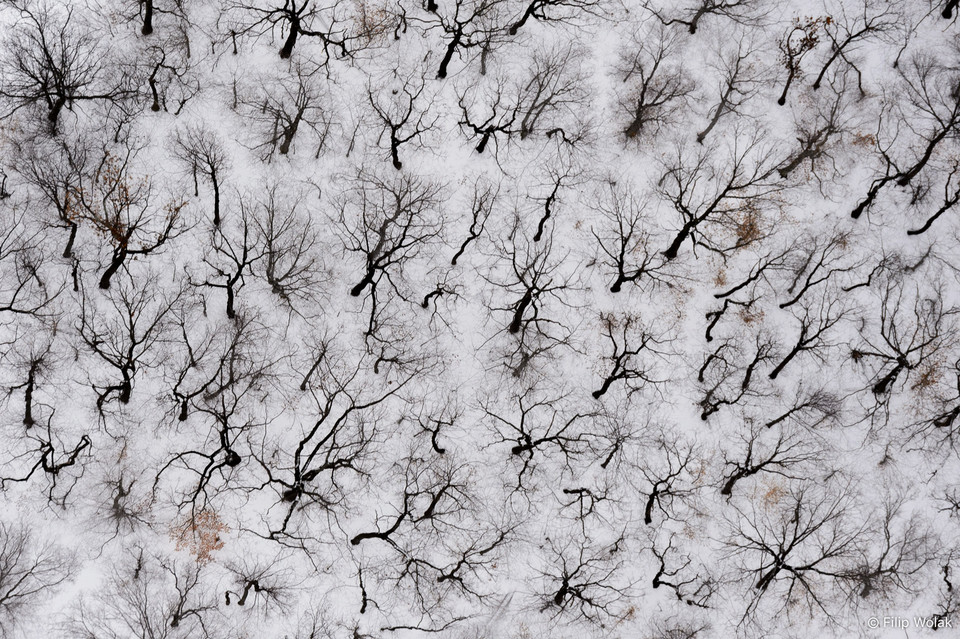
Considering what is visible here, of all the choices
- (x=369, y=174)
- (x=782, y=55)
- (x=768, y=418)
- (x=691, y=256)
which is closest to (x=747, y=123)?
(x=782, y=55)

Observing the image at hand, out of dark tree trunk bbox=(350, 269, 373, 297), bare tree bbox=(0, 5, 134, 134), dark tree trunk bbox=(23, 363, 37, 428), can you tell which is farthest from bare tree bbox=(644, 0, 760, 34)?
dark tree trunk bbox=(23, 363, 37, 428)

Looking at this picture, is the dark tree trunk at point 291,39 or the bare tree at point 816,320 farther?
the dark tree trunk at point 291,39

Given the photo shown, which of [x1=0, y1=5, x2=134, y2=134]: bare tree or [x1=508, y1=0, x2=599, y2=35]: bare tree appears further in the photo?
[x1=508, y1=0, x2=599, y2=35]: bare tree

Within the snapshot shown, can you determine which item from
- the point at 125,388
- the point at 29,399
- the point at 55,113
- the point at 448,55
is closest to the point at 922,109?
the point at 448,55

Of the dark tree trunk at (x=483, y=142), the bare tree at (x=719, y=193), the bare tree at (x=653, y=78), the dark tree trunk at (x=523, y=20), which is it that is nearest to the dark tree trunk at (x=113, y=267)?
the dark tree trunk at (x=483, y=142)

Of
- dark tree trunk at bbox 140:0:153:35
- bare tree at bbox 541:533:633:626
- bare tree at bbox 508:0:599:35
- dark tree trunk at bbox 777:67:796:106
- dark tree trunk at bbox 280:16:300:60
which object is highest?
bare tree at bbox 508:0:599:35

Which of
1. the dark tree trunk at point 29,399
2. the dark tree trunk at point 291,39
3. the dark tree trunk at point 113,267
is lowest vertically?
the dark tree trunk at point 29,399

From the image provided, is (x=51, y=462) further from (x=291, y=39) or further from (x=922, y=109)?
(x=922, y=109)

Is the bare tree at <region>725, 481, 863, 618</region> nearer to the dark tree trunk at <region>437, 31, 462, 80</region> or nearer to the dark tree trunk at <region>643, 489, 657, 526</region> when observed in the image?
the dark tree trunk at <region>643, 489, 657, 526</region>

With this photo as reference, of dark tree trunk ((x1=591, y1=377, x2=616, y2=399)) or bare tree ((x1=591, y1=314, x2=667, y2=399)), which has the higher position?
bare tree ((x1=591, y1=314, x2=667, y2=399))

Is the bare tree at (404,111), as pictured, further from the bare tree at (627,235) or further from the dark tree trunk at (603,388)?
the dark tree trunk at (603,388)

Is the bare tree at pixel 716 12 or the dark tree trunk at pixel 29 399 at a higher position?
the bare tree at pixel 716 12
